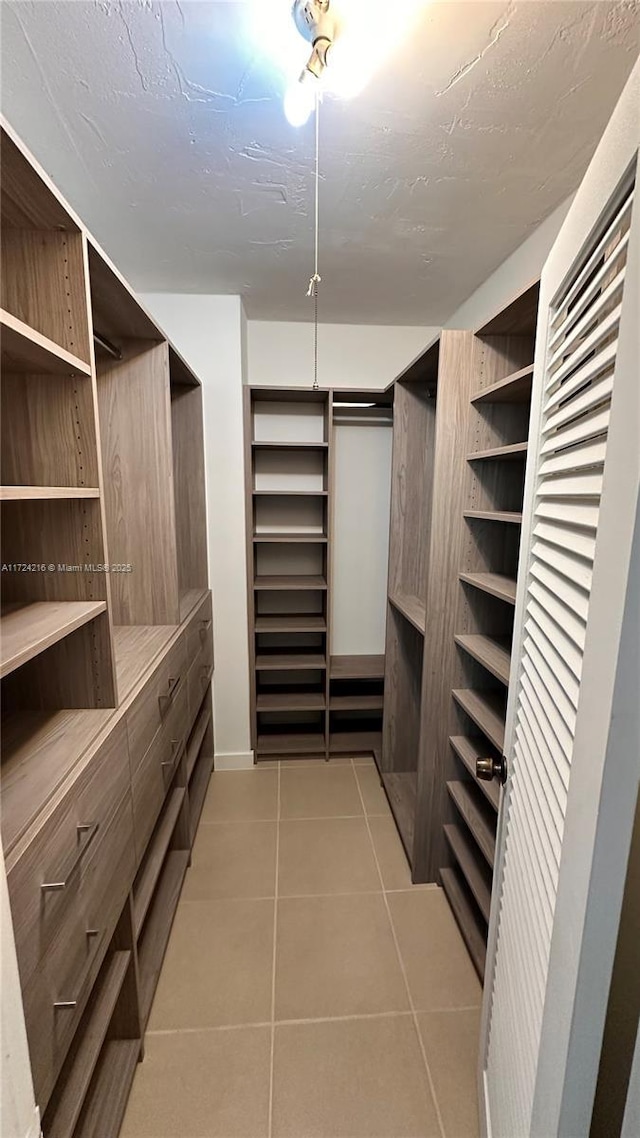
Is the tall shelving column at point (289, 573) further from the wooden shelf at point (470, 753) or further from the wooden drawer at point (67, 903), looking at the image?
the wooden drawer at point (67, 903)

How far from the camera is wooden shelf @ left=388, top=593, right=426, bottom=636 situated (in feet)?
6.01

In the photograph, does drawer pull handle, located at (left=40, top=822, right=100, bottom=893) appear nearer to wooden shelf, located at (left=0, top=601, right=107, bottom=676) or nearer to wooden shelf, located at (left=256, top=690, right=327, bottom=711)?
wooden shelf, located at (left=0, top=601, right=107, bottom=676)

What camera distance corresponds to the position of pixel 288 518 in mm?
2699

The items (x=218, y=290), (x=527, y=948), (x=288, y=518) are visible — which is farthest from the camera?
(x=288, y=518)

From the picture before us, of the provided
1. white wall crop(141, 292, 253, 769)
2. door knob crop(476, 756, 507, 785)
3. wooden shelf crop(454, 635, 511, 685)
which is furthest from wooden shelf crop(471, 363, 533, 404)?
white wall crop(141, 292, 253, 769)

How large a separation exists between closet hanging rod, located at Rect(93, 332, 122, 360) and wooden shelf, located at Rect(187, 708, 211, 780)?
171 centimetres

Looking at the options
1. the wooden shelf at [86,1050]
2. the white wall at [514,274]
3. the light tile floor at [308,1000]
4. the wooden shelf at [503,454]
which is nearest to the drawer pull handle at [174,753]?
the wooden shelf at [86,1050]

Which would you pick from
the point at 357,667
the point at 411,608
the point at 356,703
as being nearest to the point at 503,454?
the point at 411,608

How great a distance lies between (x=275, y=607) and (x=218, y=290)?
69.4 inches

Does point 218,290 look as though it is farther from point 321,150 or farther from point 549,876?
point 549,876

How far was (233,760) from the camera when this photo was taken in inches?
102

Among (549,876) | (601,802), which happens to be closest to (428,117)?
(601,802)

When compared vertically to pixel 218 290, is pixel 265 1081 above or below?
below

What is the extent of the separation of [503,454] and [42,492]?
1191 mm
